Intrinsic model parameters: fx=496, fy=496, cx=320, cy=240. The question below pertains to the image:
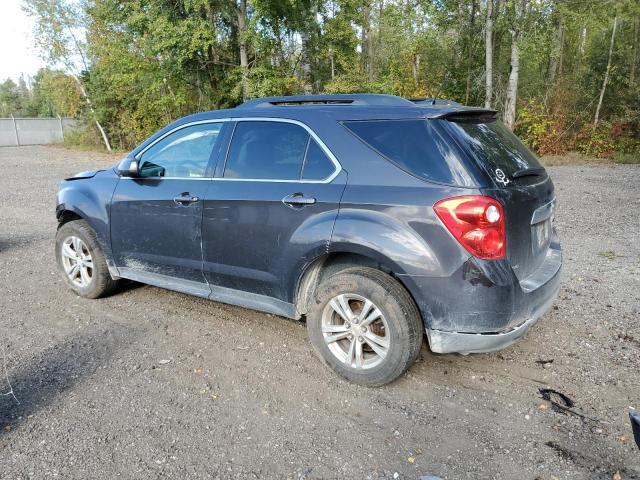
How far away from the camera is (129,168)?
4.32m

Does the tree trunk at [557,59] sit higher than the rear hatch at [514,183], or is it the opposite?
the tree trunk at [557,59]

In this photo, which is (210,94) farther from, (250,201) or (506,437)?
(506,437)

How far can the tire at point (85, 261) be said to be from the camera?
4.78m

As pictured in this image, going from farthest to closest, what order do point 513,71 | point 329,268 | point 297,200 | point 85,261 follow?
point 513,71 < point 85,261 < point 329,268 < point 297,200

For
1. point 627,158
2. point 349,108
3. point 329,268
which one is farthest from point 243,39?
point 329,268

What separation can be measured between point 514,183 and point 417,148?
0.65 m

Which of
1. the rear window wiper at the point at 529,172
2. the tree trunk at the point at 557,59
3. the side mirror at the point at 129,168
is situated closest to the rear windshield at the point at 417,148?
the rear window wiper at the point at 529,172

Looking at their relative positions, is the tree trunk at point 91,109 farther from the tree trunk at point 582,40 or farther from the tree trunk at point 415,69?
the tree trunk at point 582,40

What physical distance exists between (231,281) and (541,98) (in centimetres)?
1843

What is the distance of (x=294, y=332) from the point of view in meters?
4.18

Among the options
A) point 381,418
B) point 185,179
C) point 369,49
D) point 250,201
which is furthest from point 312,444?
point 369,49

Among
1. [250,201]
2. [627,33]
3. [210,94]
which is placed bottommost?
[250,201]

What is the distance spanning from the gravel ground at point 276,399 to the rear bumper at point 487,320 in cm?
41

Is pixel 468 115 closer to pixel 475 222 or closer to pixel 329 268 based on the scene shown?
pixel 475 222
